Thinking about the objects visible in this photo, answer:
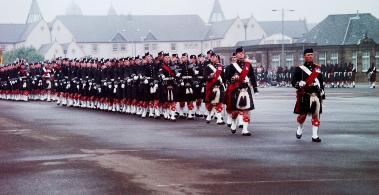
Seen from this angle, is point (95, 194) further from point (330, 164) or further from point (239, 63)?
point (239, 63)

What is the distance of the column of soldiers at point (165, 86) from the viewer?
17.1 m

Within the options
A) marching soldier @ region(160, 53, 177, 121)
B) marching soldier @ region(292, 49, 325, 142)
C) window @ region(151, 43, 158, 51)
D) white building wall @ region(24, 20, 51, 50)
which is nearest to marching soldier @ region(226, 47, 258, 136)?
marching soldier @ region(292, 49, 325, 142)

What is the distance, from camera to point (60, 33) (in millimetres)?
132125

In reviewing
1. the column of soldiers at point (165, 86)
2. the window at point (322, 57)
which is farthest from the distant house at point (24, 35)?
the column of soldiers at point (165, 86)

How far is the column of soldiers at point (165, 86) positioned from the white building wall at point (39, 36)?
103 metres

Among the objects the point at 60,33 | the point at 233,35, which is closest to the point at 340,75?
the point at 233,35

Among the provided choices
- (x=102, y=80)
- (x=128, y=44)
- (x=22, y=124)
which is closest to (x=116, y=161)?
(x=22, y=124)

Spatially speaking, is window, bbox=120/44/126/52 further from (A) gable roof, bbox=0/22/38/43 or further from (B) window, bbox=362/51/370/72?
(B) window, bbox=362/51/370/72

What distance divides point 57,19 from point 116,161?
123 metres

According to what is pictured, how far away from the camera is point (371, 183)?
31.6ft

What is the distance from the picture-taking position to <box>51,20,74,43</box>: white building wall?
130 meters

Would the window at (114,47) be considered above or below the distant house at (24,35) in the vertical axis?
below

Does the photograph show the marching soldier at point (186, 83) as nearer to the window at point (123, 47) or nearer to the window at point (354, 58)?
the window at point (354, 58)

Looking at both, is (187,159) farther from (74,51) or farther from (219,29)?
(219,29)
